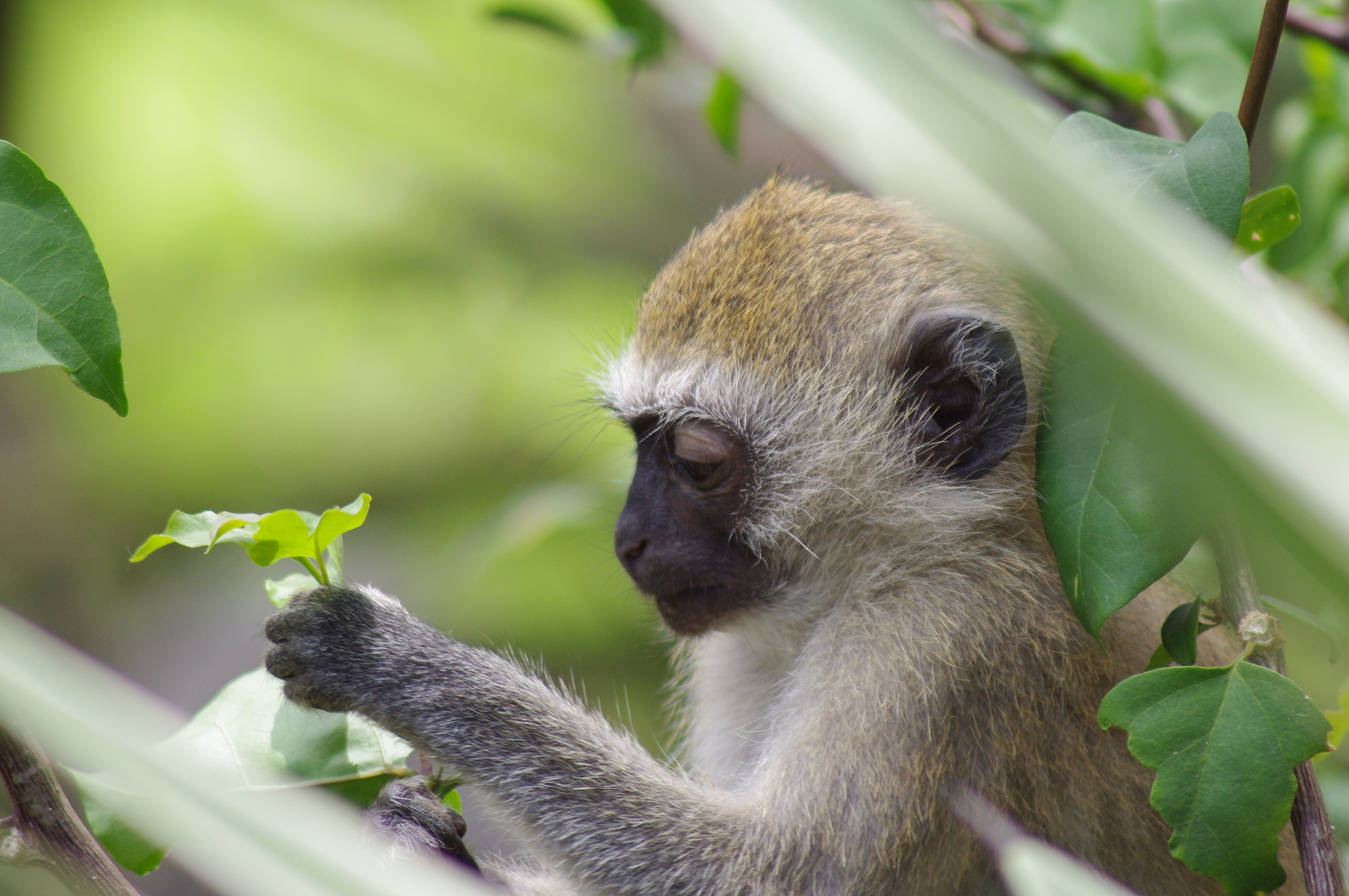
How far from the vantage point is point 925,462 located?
233 cm

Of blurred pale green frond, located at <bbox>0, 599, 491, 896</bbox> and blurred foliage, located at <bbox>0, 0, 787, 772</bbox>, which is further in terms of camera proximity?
blurred foliage, located at <bbox>0, 0, 787, 772</bbox>

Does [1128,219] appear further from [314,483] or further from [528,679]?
[314,483]

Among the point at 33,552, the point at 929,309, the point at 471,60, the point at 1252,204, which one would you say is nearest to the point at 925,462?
the point at 929,309

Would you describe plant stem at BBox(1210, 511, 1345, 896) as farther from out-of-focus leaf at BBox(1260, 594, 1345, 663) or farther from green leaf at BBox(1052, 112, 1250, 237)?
green leaf at BBox(1052, 112, 1250, 237)

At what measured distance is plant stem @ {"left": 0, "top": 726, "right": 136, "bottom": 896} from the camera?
57.7 inches

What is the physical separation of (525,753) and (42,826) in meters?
0.88

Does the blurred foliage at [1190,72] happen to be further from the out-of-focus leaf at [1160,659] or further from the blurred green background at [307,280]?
the blurred green background at [307,280]

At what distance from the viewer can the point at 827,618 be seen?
2.38 meters

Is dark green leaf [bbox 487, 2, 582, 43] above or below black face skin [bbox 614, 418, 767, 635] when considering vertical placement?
above

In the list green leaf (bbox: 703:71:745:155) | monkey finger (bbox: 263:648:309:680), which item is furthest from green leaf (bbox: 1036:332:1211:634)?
green leaf (bbox: 703:71:745:155)

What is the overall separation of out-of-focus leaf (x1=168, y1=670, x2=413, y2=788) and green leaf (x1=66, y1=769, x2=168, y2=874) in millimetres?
151

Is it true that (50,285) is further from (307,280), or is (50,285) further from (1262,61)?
(307,280)

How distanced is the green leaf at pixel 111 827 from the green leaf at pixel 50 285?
2.32ft

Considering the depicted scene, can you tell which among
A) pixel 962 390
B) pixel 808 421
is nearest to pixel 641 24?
pixel 808 421
